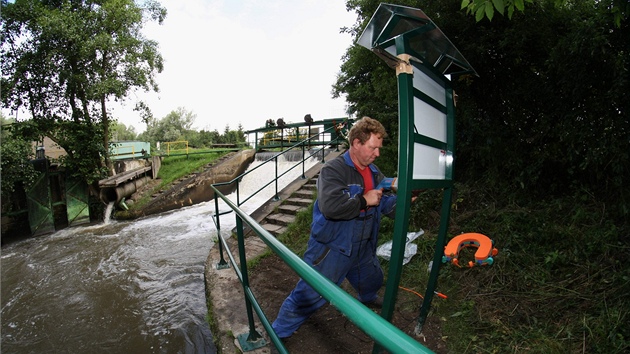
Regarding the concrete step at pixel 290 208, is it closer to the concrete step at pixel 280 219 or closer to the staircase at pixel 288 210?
the staircase at pixel 288 210

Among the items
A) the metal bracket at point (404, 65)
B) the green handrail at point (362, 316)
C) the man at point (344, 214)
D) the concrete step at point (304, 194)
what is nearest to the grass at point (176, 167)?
the concrete step at point (304, 194)

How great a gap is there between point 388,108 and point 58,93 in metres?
12.3

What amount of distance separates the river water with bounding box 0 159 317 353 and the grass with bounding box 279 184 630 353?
2602mm

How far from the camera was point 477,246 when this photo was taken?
11.6ft

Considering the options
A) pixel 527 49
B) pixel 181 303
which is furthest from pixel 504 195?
pixel 181 303

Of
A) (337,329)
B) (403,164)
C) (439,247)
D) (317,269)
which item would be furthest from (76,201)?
(403,164)

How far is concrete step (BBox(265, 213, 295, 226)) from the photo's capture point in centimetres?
586

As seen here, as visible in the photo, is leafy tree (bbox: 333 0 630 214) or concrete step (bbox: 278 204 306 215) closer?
leafy tree (bbox: 333 0 630 214)

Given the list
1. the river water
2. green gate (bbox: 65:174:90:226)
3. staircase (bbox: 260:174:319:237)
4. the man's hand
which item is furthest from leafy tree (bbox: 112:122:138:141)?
the man's hand

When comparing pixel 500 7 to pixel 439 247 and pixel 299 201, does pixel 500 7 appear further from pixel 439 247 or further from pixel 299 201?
pixel 299 201

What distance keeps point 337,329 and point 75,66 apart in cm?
1366

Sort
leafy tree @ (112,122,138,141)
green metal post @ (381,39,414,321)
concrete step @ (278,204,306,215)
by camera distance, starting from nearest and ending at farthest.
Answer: green metal post @ (381,39,414,321) < concrete step @ (278,204,306,215) < leafy tree @ (112,122,138,141)

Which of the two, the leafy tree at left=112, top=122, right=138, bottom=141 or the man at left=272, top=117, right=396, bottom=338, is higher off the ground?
the leafy tree at left=112, top=122, right=138, bottom=141

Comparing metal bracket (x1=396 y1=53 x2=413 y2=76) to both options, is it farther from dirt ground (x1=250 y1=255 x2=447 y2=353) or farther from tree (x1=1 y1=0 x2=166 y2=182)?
tree (x1=1 y1=0 x2=166 y2=182)
